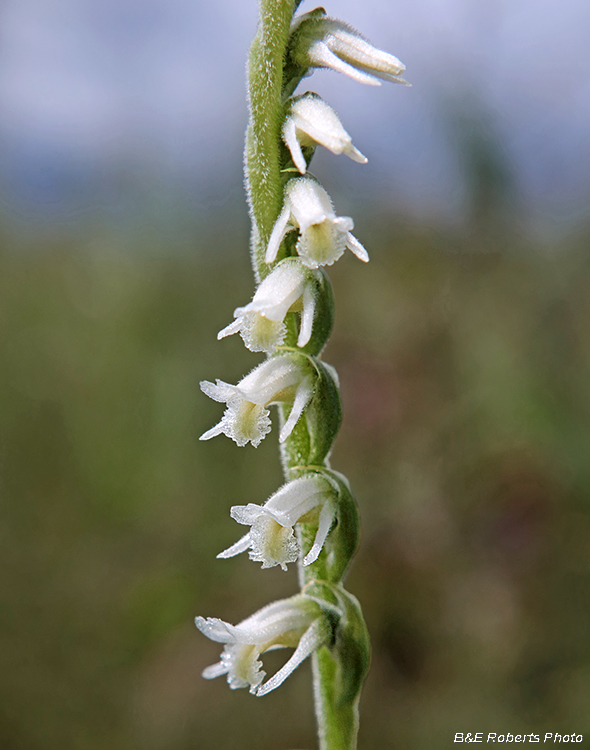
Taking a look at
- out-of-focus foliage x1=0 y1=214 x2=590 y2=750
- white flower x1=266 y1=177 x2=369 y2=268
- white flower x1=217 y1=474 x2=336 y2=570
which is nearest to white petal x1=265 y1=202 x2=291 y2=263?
white flower x1=266 y1=177 x2=369 y2=268

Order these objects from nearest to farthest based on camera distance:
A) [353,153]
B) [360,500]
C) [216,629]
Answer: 1. [353,153]
2. [216,629]
3. [360,500]

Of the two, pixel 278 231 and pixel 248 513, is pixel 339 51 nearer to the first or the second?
pixel 278 231

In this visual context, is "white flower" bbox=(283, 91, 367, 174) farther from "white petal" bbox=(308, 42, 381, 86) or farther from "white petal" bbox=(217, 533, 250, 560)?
"white petal" bbox=(217, 533, 250, 560)

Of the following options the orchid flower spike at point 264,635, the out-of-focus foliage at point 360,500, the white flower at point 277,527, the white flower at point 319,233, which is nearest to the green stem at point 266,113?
the white flower at point 319,233

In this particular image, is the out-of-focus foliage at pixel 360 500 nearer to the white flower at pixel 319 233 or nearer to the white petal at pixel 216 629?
the white petal at pixel 216 629

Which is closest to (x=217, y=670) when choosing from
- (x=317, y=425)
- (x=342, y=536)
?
(x=342, y=536)

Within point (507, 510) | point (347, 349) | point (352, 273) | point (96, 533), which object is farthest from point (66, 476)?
point (507, 510)

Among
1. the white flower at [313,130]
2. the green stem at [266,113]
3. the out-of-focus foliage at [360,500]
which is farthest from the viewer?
the out-of-focus foliage at [360,500]
